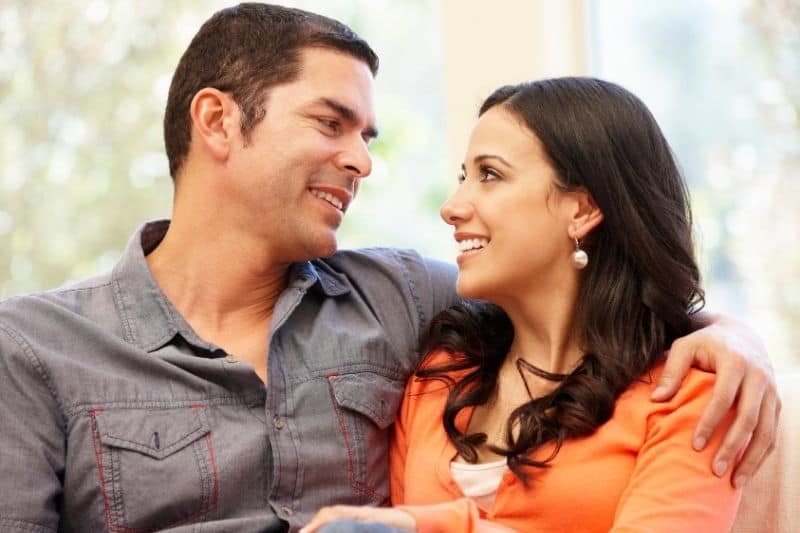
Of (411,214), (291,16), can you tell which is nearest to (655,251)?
(291,16)

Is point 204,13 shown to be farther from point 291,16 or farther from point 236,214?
point 236,214

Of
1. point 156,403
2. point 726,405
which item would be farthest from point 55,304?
point 726,405

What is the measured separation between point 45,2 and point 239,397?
1774 mm

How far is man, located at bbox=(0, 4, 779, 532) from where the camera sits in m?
1.58

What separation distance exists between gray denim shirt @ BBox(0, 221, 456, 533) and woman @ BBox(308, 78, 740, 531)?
0.12 m

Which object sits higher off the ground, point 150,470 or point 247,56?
point 247,56

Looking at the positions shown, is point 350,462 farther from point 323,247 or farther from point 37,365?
point 37,365

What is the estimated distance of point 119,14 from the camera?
300cm

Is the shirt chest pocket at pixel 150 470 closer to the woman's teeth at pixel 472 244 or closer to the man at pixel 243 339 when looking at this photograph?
the man at pixel 243 339

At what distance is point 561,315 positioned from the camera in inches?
68.6

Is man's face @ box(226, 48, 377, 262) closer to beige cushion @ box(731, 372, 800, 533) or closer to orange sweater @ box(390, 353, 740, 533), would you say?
orange sweater @ box(390, 353, 740, 533)

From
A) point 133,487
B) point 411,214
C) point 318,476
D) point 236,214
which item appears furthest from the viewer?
point 411,214

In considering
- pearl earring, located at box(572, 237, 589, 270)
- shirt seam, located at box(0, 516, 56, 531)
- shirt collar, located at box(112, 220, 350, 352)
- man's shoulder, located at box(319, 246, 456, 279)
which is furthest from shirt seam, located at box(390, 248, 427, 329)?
shirt seam, located at box(0, 516, 56, 531)

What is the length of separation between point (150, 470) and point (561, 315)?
2.33ft
